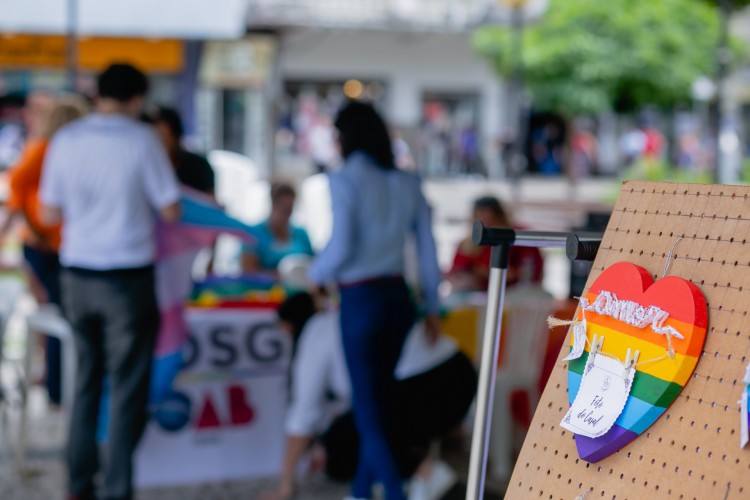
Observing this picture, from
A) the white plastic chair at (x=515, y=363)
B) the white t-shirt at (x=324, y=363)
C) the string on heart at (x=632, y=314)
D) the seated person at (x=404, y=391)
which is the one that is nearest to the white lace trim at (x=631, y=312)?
the string on heart at (x=632, y=314)

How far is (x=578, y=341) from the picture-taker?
1.85 metres

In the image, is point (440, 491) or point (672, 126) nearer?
point (440, 491)

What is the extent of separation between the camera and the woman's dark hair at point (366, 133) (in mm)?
4105

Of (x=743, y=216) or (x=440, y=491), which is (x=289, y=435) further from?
(x=743, y=216)

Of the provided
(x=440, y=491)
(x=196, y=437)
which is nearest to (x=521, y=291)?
(x=440, y=491)

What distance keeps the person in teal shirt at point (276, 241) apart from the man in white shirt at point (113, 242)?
213 cm

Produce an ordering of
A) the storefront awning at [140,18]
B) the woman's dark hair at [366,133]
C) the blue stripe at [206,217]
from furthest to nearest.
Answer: the storefront awning at [140,18], the blue stripe at [206,217], the woman's dark hair at [366,133]

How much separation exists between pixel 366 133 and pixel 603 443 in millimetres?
2505

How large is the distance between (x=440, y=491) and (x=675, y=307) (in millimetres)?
2989

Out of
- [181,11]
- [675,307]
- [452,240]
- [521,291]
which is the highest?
[181,11]

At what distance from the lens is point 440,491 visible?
4520mm

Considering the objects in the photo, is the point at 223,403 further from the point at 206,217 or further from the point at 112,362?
the point at 112,362

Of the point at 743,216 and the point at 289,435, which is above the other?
the point at 743,216

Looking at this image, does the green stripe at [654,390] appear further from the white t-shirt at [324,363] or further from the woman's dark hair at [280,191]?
the woman's dark hair at [280,191]
